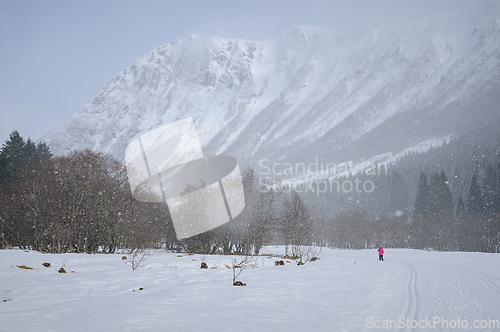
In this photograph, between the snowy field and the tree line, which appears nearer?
the snowy field

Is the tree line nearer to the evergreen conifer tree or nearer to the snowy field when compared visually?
the snowy field

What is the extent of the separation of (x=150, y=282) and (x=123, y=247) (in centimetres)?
2369

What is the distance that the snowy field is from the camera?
6.40 meters

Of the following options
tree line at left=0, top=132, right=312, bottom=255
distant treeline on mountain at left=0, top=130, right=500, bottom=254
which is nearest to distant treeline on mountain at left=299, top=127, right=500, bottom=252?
distant treeline on mountain at left=0, top=130, right=500, bottom=254

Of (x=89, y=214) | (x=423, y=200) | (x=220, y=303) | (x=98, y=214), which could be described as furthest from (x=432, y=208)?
(x=220, y=303)

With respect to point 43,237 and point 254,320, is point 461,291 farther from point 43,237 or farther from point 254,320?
point 43,237

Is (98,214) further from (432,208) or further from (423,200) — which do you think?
(423,200)

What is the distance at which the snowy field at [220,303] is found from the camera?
6.40 meters

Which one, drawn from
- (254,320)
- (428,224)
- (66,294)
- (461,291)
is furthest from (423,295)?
(428,224)

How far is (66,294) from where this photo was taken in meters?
8.70

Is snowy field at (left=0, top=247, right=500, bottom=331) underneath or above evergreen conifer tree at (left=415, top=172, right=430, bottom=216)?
underneath

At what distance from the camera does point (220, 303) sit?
837 centimetres

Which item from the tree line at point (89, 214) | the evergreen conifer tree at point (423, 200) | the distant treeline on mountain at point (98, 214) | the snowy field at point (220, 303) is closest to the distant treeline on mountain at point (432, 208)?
the evergreen conifer tree at point (423, 200)

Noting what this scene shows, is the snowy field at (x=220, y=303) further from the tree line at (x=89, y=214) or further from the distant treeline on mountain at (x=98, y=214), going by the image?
the distant treeline on mountain at (x=98, y=214)
